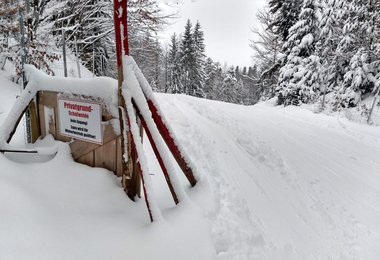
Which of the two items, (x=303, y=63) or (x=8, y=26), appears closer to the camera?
(x=8, y=26)

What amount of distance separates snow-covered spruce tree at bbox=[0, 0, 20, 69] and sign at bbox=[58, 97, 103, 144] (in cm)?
496

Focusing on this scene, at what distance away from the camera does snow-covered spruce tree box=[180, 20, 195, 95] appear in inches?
1371

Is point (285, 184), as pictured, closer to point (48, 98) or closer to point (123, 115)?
point (123, 115)

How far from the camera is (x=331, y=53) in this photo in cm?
1549

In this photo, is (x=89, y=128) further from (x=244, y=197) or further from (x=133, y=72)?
(x=244, y=197)

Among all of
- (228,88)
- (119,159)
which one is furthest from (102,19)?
(228,88)

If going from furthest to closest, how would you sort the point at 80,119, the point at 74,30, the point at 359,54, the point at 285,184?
the point at 359,54
the point at 74,30
the point at 285,184
the point at 80,119

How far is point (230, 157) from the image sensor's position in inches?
188

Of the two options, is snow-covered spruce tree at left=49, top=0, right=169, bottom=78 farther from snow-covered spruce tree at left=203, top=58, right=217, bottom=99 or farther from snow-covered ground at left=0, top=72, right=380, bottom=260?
snow-covered spruce tree at left=203, top=58, right=217, bottom=99

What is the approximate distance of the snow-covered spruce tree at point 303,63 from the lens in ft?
50.6

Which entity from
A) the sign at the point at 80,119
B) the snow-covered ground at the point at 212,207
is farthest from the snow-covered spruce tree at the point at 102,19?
the sign at the point at 80,119

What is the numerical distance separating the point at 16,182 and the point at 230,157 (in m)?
3.16

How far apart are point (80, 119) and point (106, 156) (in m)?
0.52

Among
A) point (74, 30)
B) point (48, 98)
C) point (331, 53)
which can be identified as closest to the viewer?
point (48, 98)
